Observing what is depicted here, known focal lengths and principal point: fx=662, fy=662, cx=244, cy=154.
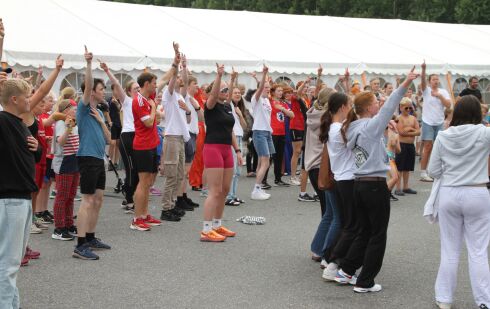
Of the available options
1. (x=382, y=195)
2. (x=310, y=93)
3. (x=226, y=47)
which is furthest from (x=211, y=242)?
(x=226, y=47)

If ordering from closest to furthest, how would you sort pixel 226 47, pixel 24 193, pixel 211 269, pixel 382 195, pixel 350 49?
1. pixel 24 193
2. pixel 382 195
3. pixel 211 269
4. pixel 226 47
5. pixel 350 49

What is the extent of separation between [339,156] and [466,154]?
131 centimetres

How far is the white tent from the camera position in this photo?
45.8 feet

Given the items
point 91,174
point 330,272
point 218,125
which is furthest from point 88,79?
point 330,272

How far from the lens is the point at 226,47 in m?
16.4

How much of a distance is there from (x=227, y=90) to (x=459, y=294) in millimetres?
4059

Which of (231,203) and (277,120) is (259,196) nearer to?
(231,203)

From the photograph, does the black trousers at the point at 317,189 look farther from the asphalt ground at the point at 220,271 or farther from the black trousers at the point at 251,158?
the black trousers at the point at 251,158

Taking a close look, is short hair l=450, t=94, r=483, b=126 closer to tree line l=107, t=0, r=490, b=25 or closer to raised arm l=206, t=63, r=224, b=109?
raised arm l=206, t=63, r=224, b=109

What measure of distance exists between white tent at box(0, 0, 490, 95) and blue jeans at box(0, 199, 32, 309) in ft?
28.6

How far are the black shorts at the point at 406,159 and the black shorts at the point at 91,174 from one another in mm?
6670

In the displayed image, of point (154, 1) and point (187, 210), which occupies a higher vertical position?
point (154, 1)

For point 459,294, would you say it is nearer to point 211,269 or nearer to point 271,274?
point 271,274

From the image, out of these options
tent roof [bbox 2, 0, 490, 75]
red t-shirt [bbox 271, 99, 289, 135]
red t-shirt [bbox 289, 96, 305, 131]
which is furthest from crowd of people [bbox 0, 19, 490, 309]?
tent roof [bbox 2, 0, 490, 75]
